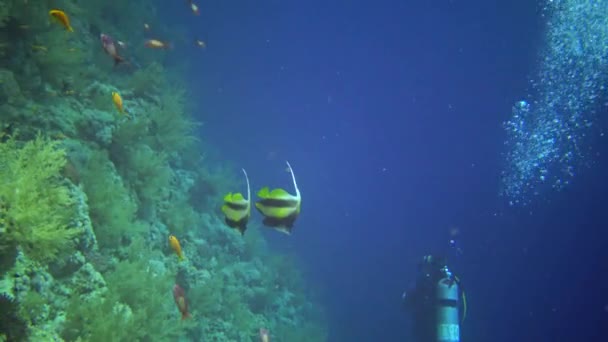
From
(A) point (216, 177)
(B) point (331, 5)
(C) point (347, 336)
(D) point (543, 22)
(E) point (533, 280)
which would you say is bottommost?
(C) point (347, 336)

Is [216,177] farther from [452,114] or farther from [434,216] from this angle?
[434,216]

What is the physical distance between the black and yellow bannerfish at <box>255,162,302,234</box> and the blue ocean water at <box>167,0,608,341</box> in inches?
782

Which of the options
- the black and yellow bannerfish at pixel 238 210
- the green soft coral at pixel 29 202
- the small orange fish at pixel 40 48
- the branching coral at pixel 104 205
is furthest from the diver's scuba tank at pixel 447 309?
the small orange fish at pixel 40 48

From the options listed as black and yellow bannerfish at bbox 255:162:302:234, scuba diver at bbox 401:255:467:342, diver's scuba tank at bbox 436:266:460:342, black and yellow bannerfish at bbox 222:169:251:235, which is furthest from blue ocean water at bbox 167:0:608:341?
black and yellow bannerfish at bbox 255:162:302:234

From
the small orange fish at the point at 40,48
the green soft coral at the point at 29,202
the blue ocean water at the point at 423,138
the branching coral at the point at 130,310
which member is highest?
the blue ocean water at the point at 423,138

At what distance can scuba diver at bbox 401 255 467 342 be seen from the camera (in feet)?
36.0

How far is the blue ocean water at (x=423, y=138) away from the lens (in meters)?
33.3

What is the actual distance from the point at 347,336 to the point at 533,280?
1515 inches

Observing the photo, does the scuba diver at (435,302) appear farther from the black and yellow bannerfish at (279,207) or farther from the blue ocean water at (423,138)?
the blue ocean water at (423,138)

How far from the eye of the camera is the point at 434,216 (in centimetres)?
6681

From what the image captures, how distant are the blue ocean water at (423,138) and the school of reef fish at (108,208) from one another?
13307 millimetres

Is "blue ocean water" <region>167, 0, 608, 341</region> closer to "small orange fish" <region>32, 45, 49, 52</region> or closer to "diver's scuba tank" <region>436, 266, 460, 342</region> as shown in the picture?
"diver's scuba tank" <region>436, 266, 460, 342</region>

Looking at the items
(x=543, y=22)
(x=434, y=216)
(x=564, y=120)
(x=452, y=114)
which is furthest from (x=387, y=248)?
(x=543, y=22)

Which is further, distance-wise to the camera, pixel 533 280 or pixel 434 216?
pixel 434 216
